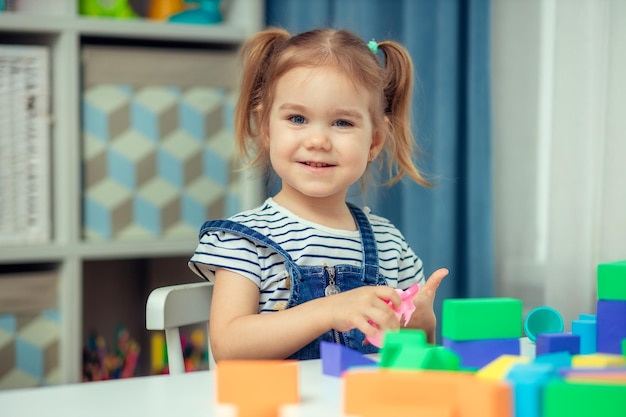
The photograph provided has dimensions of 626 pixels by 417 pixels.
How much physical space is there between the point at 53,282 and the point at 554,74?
1.11 meters

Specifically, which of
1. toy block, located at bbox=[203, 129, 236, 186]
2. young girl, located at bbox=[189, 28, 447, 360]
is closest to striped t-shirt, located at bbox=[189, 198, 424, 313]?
young girl, located at bbox=[189, 28, 447, 360]

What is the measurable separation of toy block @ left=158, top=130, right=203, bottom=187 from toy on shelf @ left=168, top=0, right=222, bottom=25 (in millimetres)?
263

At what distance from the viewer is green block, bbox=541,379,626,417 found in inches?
19.5

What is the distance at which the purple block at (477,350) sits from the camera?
701mm

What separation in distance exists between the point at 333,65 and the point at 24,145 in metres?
0.90

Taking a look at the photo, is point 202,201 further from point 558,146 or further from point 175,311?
point 175,311

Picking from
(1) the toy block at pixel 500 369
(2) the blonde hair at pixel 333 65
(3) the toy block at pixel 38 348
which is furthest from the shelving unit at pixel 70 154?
(1) the toy block at pixel 500 369

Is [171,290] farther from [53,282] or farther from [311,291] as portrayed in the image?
[53,282]

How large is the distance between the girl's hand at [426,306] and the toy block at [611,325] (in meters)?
0.15

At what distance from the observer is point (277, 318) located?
3.04 ft

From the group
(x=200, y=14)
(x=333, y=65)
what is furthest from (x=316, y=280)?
(x=200, y=14)

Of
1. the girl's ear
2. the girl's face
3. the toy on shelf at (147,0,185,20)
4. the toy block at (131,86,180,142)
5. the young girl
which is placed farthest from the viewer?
the toy on shelf at (147,0,185,20)

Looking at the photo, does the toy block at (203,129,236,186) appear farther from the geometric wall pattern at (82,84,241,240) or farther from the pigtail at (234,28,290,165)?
the pigtail at (234,28,290,165)

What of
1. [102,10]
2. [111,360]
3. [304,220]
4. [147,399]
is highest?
[102,10]
